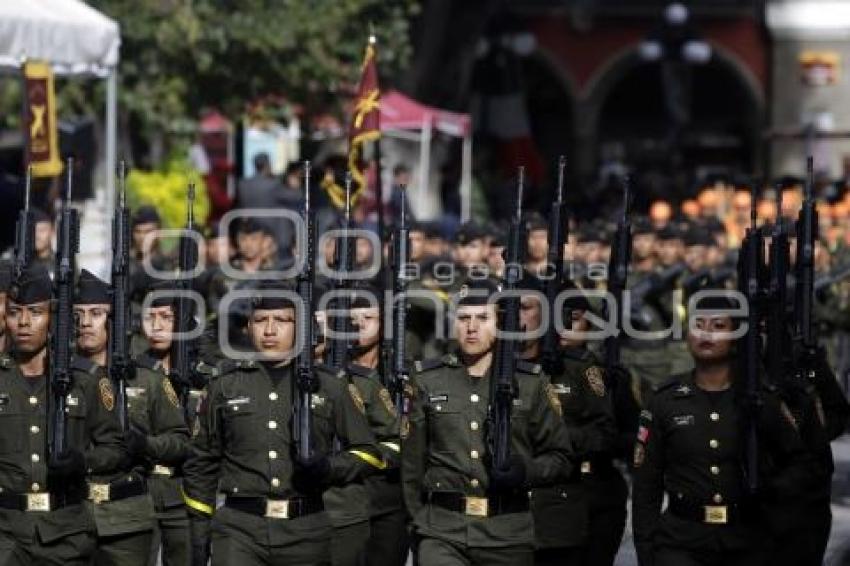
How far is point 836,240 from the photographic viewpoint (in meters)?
22.5

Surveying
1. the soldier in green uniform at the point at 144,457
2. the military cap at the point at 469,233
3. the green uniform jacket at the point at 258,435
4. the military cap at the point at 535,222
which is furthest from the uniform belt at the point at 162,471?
the military cap at the point at 469,233

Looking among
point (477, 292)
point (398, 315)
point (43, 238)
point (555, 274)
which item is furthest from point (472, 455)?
point (43, 238)

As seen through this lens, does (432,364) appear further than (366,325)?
No

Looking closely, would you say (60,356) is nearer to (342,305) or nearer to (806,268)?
(342,305)

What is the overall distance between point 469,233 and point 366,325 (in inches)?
186

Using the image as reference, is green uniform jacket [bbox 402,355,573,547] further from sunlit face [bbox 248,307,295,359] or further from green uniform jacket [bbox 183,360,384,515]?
sunlit face [bbox 248,307,295,359]

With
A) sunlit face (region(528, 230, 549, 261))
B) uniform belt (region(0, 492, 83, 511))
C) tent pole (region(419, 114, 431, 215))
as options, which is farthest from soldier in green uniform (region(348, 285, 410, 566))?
tent pole (region(419, 114, 431, 215))

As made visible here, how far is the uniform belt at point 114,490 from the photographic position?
1244 centimetres

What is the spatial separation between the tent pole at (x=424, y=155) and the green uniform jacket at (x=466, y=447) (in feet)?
62.9

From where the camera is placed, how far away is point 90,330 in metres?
13.0

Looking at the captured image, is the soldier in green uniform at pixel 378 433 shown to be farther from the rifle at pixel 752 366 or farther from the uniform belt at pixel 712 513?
the rifle at pixel 752 366

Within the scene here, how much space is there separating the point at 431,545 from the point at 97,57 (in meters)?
8.45

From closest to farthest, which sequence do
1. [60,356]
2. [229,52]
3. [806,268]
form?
[60,356] → [806,268] → [229,52]

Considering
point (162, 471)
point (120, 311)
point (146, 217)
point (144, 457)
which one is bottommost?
point (162, 471)
